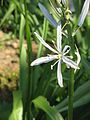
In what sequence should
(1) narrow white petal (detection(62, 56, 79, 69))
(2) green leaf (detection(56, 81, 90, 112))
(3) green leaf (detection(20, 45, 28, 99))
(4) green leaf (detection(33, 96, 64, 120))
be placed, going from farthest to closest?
(3) green leaf (detection(20, 45, 28, 99)), (2) green leaf (detection(56, 81, 90, 112)), (4) green leaf (detection(33, 96, 64, 120)), (1) narrow white petal (detection(62, 56, 79, 69))

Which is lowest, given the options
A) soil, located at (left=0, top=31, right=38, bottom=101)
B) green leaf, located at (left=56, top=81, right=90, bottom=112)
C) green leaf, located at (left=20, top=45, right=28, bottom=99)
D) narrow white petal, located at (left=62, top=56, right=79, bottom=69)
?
green leaf, located at (left=56, top=81, right=90, bottom=112)

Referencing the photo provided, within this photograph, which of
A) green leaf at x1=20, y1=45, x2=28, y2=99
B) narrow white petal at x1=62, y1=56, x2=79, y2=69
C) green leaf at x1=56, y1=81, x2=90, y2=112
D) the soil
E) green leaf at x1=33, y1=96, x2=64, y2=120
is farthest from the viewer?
the soil

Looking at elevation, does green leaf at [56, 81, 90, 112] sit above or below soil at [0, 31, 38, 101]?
below

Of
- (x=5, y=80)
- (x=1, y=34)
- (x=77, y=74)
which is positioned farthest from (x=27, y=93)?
(x=1, y=34)

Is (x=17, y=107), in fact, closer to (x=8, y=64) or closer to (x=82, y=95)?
(x=82, y=95)

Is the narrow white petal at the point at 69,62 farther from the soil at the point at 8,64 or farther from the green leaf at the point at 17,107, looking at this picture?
the soil at the point at 8,64

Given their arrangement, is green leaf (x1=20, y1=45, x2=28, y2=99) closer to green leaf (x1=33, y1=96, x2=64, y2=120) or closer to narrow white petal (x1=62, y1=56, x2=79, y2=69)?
green leaf (x1=33, y1=96, x2=64, y2=120)

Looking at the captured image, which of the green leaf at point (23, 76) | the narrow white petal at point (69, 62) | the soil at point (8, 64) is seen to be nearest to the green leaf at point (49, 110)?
the green leaf at point (23, 76)

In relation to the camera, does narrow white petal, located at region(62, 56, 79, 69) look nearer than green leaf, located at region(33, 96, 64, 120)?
Yes

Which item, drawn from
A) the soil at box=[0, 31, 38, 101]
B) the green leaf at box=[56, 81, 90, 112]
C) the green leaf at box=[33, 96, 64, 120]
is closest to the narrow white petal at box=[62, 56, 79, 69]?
the green leaf at box=[33, 96, 64, 120]

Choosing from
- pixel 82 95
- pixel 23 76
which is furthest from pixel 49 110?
pixel 23 76
